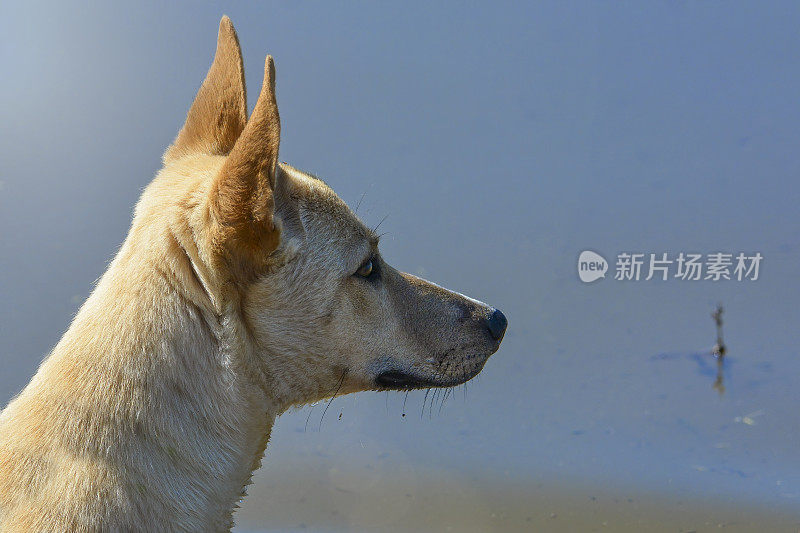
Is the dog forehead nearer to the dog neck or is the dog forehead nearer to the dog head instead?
the dog head

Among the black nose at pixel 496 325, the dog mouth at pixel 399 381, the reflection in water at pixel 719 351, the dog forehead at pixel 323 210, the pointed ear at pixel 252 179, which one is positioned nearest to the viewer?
the pointed ear at pixel 252 179

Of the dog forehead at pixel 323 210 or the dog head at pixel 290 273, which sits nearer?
the dog head at pixel 290 273

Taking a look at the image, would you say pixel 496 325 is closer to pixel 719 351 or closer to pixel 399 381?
pixel 399 381

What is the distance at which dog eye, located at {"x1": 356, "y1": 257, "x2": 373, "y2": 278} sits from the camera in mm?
2451

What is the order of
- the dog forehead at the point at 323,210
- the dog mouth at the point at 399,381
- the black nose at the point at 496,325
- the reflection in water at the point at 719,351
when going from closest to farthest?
the dog forehead at the point at 323,210 < the dog mouth at the point at 399,381 < the black nose at the point at 496,325 < the reflection in water at the point at 719,351

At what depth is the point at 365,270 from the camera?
2467 millimetres

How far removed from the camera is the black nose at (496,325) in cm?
269

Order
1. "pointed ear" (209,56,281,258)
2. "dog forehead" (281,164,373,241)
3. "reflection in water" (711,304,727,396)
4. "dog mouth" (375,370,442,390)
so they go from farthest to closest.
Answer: "reflection in water" (711,304,727,396)
"dog mouth" (375,370,442,390)
"dog forehead" (281,164,373,241)
"pointed ear" (209,56,281,258)


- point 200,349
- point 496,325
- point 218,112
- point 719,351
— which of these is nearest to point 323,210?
point 218,112

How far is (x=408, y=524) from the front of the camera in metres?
4.01

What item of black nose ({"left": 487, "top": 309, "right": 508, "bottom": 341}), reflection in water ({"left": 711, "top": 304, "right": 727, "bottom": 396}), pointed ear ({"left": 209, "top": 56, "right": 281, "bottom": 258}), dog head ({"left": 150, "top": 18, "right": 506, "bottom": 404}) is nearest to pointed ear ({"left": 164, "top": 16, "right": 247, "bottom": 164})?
dog head ({"left": 150, "top": 18, "right": 506, "bottom": 404})

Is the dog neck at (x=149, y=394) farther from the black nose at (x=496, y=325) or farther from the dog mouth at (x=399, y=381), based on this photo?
the black nose at (x=496, y=325)

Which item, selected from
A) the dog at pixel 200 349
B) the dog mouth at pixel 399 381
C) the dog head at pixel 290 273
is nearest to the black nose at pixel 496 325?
the dog head at pixel 290 273

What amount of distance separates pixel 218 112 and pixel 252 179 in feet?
2.00
